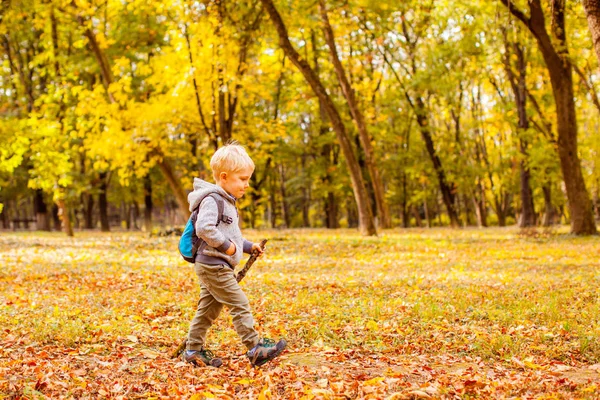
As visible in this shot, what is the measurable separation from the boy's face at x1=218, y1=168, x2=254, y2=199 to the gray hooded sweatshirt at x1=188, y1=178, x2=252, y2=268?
5cm

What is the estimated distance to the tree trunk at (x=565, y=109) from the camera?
1586 cm

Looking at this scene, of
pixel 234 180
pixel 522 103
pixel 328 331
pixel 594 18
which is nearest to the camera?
pixel 234 180

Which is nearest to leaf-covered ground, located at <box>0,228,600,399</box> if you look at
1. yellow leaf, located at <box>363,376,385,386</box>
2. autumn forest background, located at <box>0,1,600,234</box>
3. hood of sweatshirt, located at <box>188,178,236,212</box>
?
yellow leaf, located at <box>363,376,385,386</box>

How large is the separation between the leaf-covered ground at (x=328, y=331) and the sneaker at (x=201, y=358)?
89mm

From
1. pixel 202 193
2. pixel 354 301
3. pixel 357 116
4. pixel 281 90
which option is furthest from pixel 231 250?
pixel 281 90

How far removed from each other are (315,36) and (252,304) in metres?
22.7

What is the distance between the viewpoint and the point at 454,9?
2334cm

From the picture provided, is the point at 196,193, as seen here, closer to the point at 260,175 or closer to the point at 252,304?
the point at 252,304

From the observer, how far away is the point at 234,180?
5.01 m

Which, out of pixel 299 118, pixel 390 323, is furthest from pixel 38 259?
pixel 299 118

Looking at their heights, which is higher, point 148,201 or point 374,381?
point 148,201

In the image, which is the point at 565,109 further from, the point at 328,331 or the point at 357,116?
the point at 328,331

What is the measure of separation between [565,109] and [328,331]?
13.6 metres

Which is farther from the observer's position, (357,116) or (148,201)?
Result: (148,201)
